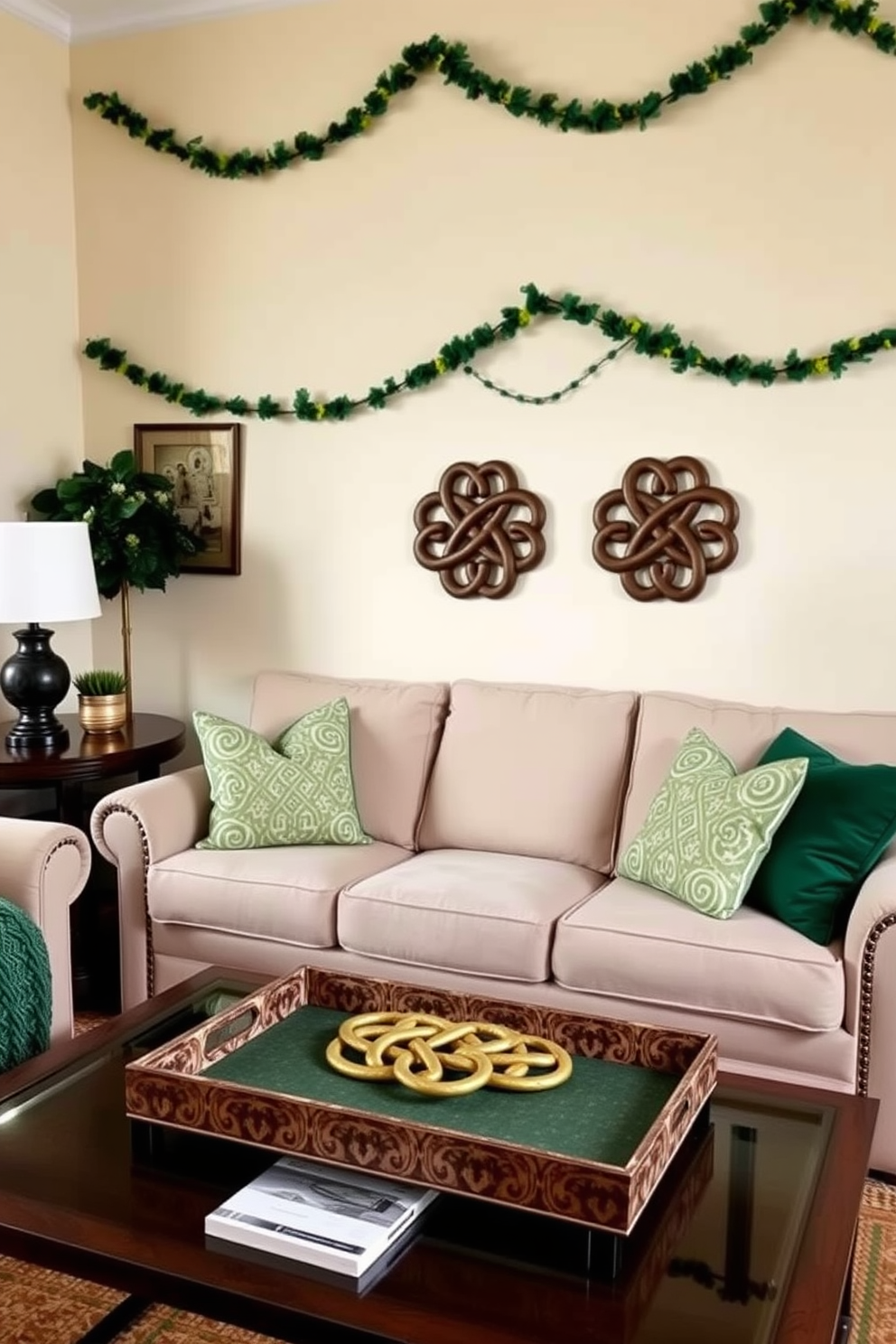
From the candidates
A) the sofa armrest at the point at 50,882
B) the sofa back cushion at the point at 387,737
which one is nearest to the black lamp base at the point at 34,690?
the sofa back cushion at the point at 387,737

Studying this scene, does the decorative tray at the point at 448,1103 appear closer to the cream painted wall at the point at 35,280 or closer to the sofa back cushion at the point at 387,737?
the sofa back cushion at the point at 387,737

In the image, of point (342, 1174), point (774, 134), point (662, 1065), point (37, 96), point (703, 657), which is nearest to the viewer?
point (342, 1174)

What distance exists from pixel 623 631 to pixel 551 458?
20.6 inches

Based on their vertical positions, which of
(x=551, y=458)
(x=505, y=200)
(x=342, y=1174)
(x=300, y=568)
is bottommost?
(x=342, y=1174)

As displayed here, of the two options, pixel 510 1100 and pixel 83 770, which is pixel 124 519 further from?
pixel 510 1100

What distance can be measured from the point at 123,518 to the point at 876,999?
7.74 feet

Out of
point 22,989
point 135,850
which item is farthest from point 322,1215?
point 135,850

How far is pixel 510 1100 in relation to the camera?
1.81 meters

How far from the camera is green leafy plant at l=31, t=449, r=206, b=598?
355cm

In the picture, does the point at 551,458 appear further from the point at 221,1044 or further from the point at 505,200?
the point at 221,1044

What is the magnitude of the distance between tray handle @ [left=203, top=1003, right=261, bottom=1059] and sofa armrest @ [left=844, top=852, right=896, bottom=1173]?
119 centimetres

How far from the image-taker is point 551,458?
11.3ft

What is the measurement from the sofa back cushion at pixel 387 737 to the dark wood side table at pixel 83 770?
303mm

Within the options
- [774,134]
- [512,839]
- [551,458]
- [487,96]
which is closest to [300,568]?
[551,458]
